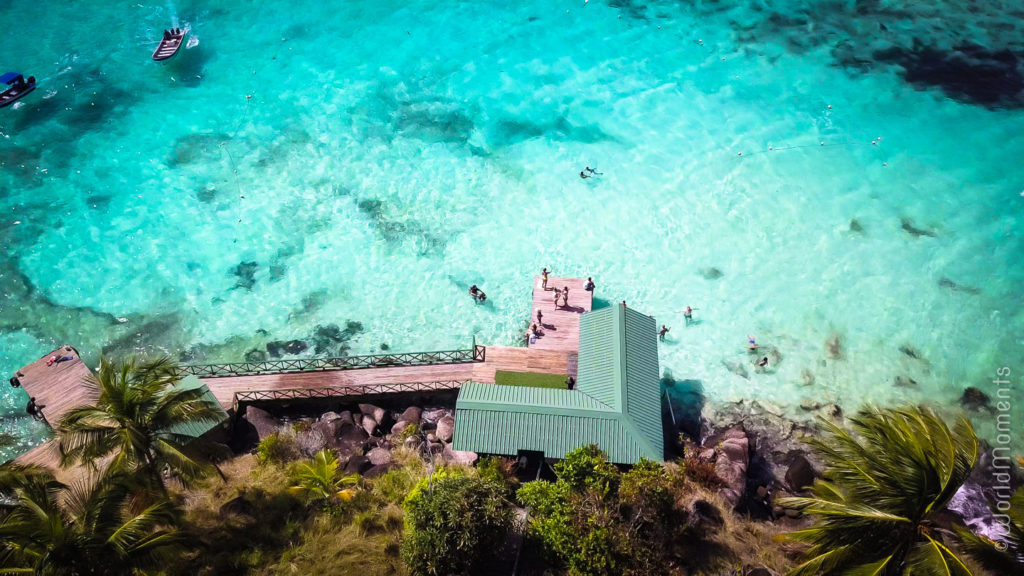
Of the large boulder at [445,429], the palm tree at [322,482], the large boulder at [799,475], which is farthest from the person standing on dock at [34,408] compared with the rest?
the large boulder at [799,475]

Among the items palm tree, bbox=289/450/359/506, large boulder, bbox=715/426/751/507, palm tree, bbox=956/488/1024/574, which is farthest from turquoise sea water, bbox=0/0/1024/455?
palm tree, bbox=956/488/1024/574

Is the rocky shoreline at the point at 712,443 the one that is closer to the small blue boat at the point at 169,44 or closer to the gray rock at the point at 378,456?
the gray rock at the point at 378,456

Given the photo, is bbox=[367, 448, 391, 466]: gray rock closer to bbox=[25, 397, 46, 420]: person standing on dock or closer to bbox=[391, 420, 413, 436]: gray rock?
bbox=[391, 420, 413, 436]: gray rock

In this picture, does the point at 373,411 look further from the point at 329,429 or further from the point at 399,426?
the point at 329,429

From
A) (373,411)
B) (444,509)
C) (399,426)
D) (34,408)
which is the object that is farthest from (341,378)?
(34,408)

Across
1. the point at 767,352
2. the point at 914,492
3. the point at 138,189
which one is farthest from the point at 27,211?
the point at 914,492

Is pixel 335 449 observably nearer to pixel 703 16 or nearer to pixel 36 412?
pixel 36 412
